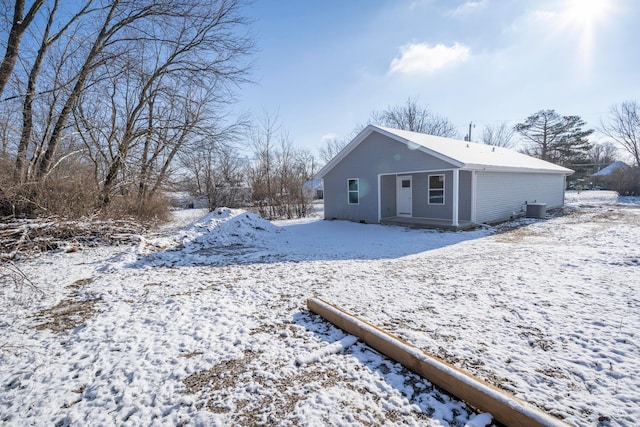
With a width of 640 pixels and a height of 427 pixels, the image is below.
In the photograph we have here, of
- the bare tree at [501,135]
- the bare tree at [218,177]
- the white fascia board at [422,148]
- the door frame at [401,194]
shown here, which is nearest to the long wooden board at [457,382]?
the white fascia board at [422,148]

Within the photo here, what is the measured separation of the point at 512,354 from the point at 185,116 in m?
14.2

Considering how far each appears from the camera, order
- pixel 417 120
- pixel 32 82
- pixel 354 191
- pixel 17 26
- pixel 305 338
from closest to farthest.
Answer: pixel 305 338 < pixel 17 26 < pixel 32 82 < pixel 354 191 < pixel 417 120

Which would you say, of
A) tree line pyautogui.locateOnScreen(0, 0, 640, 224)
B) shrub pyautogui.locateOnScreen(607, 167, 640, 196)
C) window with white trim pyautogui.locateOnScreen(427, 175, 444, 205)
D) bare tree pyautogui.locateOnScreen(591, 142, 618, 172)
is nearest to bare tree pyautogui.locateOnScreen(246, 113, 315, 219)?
tree line pyautogui.locateOnScreen(0, 0, 640, 224)

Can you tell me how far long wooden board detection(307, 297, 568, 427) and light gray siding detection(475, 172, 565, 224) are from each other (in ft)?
31.9

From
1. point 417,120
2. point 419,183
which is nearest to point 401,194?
point 419,183

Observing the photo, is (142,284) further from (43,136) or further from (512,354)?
(43,136)

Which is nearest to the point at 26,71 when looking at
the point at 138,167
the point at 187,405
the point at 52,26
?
the point at 52,26

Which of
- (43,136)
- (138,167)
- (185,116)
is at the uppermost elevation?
(185,116)

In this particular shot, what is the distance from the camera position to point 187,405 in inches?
86.4

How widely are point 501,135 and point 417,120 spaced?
47.4ft

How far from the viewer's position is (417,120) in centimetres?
3006

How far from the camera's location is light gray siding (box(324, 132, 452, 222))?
11.1 meters

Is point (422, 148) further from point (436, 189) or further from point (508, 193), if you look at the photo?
point (508, 193)

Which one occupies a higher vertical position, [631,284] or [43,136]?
[43,136]
